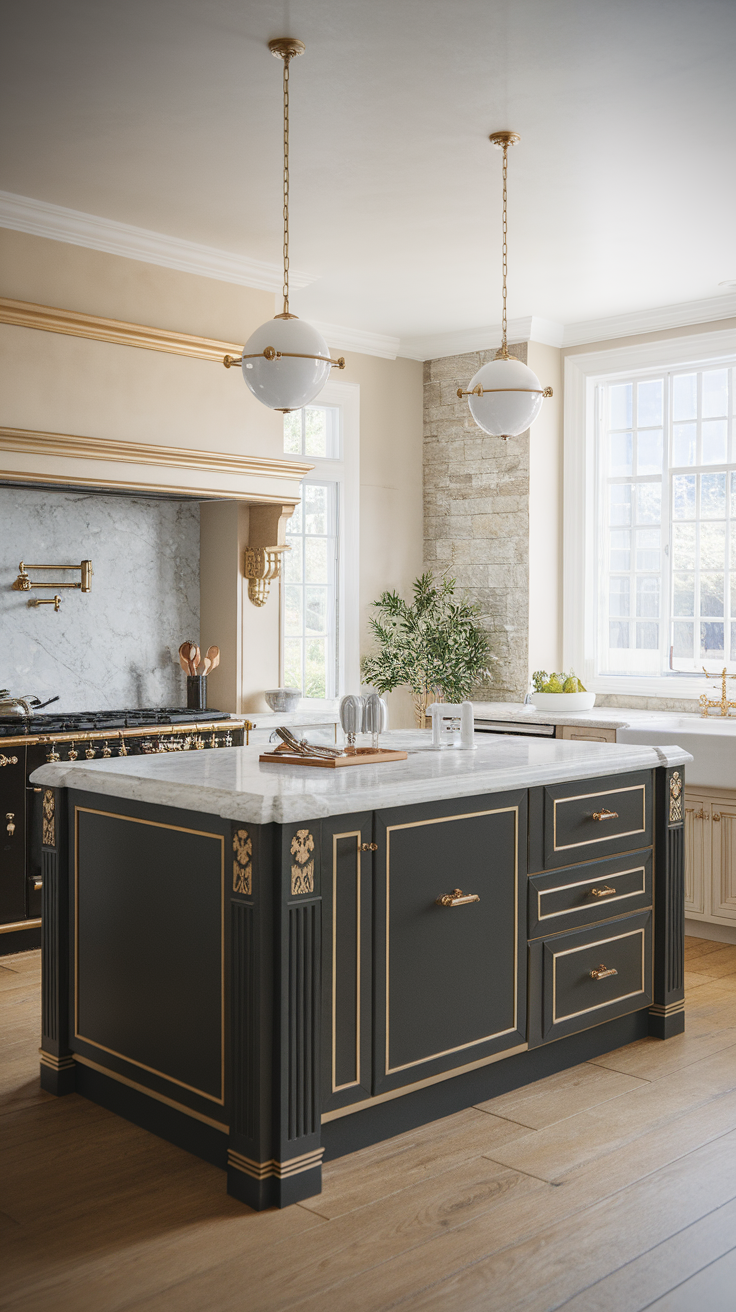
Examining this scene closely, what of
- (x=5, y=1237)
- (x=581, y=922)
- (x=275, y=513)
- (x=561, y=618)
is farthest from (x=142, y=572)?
(x=5, y=1237)

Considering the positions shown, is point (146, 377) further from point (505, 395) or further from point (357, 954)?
point (357, 954)

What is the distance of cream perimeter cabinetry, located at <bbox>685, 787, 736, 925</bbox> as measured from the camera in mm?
4805

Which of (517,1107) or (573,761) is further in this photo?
(573,761)

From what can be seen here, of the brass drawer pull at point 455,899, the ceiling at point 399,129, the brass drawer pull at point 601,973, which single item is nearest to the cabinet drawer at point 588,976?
the brass drawer pull at point 601,973

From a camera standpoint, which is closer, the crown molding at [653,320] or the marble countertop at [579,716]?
the marble countertop at [579,716]

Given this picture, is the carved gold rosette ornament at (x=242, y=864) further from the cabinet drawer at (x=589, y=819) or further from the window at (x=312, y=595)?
the window at (x=312, y=595)

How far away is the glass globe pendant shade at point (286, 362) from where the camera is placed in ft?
10.3

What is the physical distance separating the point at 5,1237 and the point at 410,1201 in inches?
34.5

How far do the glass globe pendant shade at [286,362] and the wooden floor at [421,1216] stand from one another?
2.04m

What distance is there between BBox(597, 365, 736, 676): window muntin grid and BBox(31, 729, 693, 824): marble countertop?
2794mm

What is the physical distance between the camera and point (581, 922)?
3.36 m

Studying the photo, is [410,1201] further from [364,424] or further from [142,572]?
[364,424]

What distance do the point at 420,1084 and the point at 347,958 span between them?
0.46 metres

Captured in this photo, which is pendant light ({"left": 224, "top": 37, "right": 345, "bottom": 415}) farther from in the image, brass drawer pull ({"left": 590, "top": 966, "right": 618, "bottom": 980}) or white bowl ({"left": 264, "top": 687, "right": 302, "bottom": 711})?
white bowl ({"left": 264, "top": 687, "right": 302, "bottom": 711})
